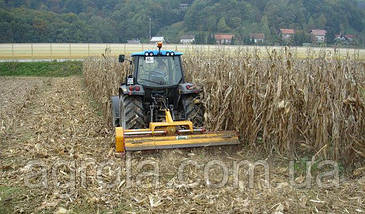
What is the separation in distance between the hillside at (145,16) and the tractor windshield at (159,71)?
48.7 feet

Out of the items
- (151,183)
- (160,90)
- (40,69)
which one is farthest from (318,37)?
(40,69)

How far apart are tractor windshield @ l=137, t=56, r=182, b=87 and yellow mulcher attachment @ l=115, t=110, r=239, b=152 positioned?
1.10m

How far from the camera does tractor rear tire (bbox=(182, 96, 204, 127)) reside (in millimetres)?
6875

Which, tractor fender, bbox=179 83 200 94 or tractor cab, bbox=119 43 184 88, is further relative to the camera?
tractor cab, bbox=119 43 184 88

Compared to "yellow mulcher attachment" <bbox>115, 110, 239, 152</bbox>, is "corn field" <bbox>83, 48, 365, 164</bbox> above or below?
above

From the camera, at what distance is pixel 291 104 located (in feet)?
18.9

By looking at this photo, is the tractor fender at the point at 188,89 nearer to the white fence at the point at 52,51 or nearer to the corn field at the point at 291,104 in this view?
the corn field at the point at 291,104

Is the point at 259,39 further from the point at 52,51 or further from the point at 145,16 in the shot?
the point at 145,16

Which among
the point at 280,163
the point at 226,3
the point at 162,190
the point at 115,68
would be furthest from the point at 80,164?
the point at 226,3

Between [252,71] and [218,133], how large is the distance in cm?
123

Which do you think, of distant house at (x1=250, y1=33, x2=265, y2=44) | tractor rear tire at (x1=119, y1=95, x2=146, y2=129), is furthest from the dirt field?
distant house at (x1=250, y1=33, x2=265, y2=44)

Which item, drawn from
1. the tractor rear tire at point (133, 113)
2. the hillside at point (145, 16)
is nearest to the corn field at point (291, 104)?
the tractor rear tire at point (133, 113)

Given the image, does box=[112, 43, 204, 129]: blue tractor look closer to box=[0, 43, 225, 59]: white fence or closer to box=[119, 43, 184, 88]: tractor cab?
box=[119, 43, 184, 88]: tractor cab

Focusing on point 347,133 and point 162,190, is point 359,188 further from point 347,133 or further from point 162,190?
point 162,190
